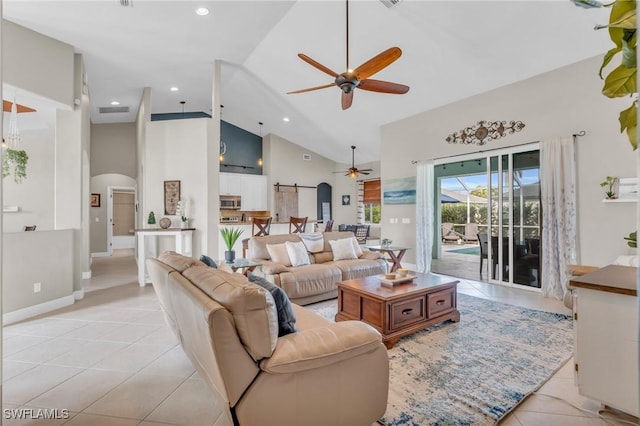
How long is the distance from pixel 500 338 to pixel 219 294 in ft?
9.24

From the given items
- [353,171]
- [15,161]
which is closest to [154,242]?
[15,161]

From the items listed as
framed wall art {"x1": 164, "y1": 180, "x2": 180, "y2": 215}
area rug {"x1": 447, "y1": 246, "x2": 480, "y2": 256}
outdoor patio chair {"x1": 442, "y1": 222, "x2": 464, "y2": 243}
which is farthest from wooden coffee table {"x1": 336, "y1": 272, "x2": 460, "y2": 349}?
outdoor patio chair {"x1": 442, "y1": 222, "x2": 464, "y2": 243}

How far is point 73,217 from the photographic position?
176 inches

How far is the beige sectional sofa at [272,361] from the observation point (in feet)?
5.12

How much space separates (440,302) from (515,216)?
8.63ft

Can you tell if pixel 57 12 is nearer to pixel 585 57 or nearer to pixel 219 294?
pixel 219 294

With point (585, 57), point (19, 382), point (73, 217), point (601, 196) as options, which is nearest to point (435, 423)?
point (19, 382)

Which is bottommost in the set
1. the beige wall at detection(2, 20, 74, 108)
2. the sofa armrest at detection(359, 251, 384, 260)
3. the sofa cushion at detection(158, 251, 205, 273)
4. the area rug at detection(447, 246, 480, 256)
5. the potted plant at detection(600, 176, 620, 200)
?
the area rug at detection(447, 246, 480, 256)

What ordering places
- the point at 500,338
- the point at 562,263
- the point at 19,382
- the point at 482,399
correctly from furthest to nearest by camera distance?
1. the point at 562,263
2. the point at 500,338
3. the point at 19,382
4. the point at 482,399

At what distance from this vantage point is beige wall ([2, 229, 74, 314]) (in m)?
3.64

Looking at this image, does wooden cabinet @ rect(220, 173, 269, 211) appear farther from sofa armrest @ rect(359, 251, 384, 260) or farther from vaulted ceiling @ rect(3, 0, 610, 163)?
sofa armrest @ rect(359, 251, 384, 260)

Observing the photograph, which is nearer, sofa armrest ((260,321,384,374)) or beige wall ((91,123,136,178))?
sofa armrest ((260,321,384,374))

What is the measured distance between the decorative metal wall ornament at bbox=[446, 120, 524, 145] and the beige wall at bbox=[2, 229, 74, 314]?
6329mm

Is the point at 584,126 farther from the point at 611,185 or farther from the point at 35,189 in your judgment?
the point at 35,189
